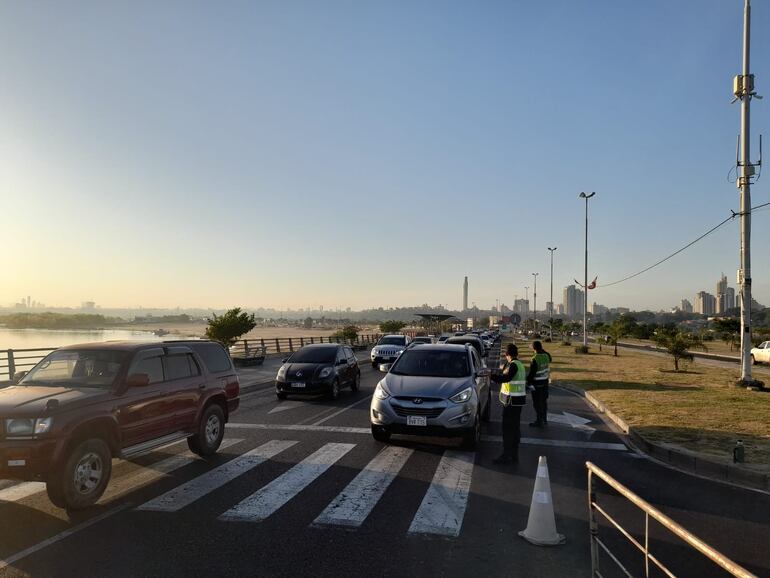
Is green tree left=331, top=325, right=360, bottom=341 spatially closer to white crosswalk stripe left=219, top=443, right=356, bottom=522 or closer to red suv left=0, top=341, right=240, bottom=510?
red suv left=0, top=341, right=240, bottom=510

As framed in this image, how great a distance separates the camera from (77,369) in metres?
7.19

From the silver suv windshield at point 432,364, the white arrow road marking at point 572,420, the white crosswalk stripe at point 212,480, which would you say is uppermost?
the silver suv windshield at point 432,364

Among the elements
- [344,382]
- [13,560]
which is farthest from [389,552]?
[344,382]

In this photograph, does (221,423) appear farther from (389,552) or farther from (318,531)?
(389,552)

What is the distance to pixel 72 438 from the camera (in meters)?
5.82

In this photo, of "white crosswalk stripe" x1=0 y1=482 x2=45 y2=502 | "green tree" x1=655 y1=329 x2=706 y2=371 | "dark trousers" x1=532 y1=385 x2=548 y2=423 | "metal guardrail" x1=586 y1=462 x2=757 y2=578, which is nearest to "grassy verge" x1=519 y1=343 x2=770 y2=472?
"green tree" x1=655 y1=329 x2=706 y2=371

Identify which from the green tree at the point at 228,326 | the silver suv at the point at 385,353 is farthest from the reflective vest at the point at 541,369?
the green tree at the point at 228,326

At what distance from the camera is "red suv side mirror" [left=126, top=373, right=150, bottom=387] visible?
21.7 ft

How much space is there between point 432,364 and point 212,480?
4.78 meters

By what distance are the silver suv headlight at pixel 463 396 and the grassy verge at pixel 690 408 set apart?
3.61 m

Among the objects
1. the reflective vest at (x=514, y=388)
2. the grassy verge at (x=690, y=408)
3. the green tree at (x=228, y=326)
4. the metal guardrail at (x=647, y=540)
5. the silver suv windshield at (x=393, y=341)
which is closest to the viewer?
the metal guardrail at (x=647, y=540)

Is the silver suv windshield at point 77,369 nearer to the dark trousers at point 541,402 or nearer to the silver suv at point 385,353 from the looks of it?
the dark trousers at point 541,402

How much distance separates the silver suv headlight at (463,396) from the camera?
877cm

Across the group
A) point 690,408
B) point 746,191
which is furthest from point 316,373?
point 746,191
